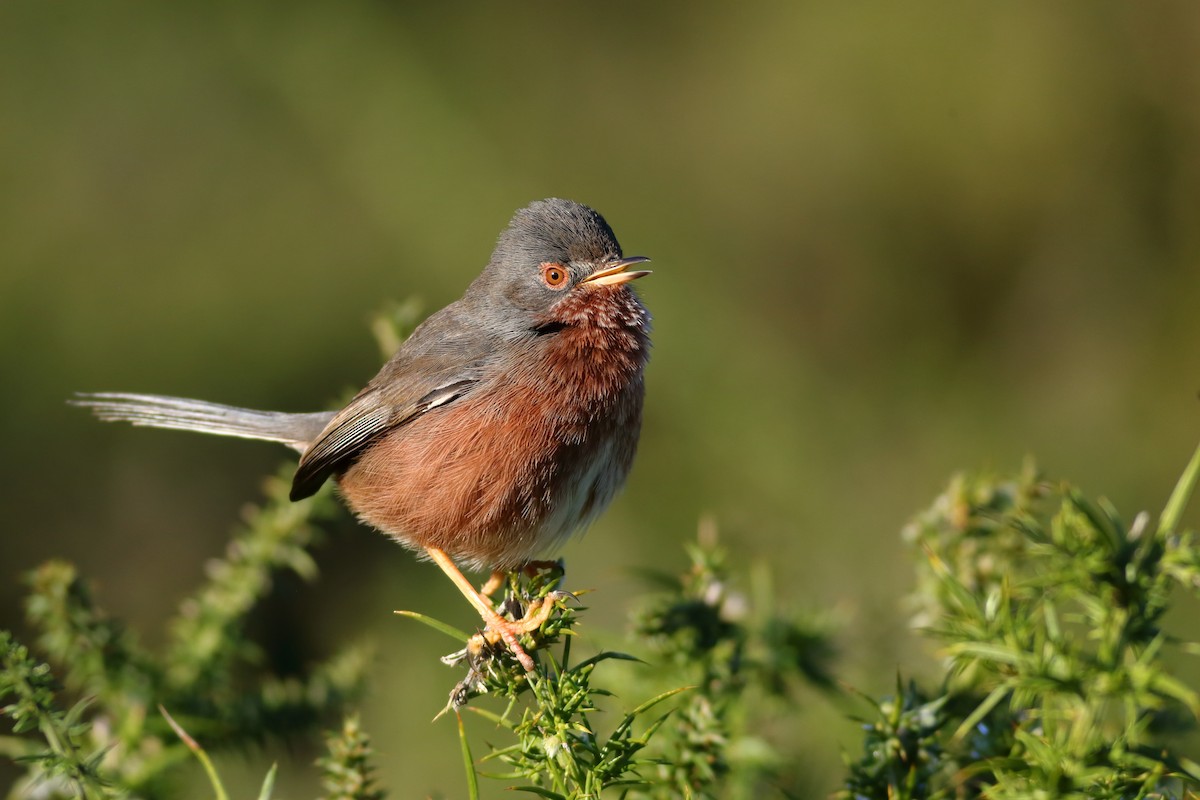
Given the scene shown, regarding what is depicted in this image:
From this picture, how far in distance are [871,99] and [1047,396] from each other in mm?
1911

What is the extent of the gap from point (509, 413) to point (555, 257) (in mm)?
649

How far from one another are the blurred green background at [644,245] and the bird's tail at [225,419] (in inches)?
59.4

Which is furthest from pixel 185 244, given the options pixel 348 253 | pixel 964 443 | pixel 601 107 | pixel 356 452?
pixel 964 443

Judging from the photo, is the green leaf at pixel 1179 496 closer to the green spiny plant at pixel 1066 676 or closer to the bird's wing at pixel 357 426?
the green spiny plant at pixel 1066 676

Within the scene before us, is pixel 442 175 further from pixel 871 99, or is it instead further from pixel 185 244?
pixel 871 99

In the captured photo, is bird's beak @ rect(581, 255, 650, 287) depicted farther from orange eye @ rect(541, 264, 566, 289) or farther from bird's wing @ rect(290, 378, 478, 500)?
bird's wing @ rect(290, 378, 478, 500)

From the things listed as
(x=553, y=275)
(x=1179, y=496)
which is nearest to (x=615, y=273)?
(x=553, y=275)

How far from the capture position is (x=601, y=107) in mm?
7250

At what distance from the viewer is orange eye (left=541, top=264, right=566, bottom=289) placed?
13.0 feet

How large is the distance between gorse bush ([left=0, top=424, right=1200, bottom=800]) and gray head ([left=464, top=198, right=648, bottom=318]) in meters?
1.11

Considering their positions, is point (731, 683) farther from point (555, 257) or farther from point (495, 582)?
point (555, 257)

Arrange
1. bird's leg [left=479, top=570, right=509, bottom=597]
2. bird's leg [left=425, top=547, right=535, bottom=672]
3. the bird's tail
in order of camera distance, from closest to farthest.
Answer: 1. bird's leg [left=425, top=547, right=535, bottom=672]
2. bird's leg [left=479, top=570, right=509, bottom=597]
3. the bird's tail

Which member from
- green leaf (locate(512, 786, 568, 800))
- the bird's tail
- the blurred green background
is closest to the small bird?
the bird's tail

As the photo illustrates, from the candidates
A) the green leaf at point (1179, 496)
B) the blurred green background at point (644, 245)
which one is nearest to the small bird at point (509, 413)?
the blurred green background at point (644, 245)
